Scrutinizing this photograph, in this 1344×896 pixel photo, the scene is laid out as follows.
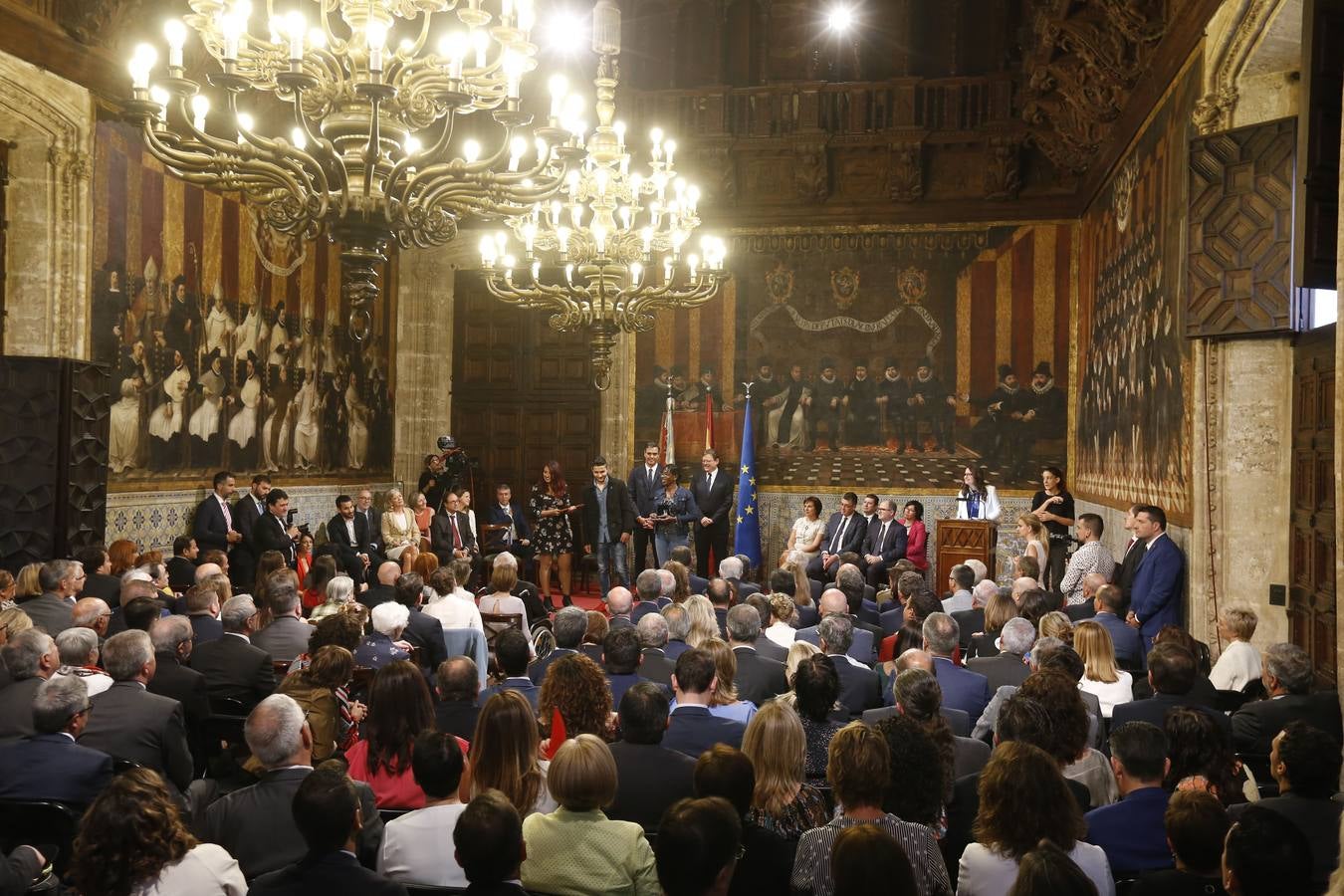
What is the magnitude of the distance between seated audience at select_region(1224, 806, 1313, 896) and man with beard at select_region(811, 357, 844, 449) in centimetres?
1346

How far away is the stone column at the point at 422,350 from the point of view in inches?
673

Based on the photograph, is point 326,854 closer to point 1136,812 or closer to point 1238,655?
point 1136,812

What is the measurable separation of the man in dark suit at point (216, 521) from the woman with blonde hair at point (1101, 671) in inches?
353

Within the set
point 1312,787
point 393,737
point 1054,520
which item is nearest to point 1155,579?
point 1054,520

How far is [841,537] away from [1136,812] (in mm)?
9843

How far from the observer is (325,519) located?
15.0m

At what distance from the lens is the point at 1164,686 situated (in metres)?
4.93

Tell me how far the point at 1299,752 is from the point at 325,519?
13253 millimetres

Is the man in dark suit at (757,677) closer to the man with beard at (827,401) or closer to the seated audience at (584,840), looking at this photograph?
the seated audience at (584,840)

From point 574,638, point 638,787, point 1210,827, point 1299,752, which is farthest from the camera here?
point 574,638

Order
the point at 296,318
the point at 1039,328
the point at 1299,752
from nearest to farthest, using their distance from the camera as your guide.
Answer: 1. the point at 1299,752
2. the point at 296,318
3. the point at 1039,328

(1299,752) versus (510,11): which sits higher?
(510,11)

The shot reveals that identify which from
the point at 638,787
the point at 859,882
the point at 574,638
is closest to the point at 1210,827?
the point at 859,882

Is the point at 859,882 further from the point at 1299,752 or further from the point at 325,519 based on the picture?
the point at 325,519
